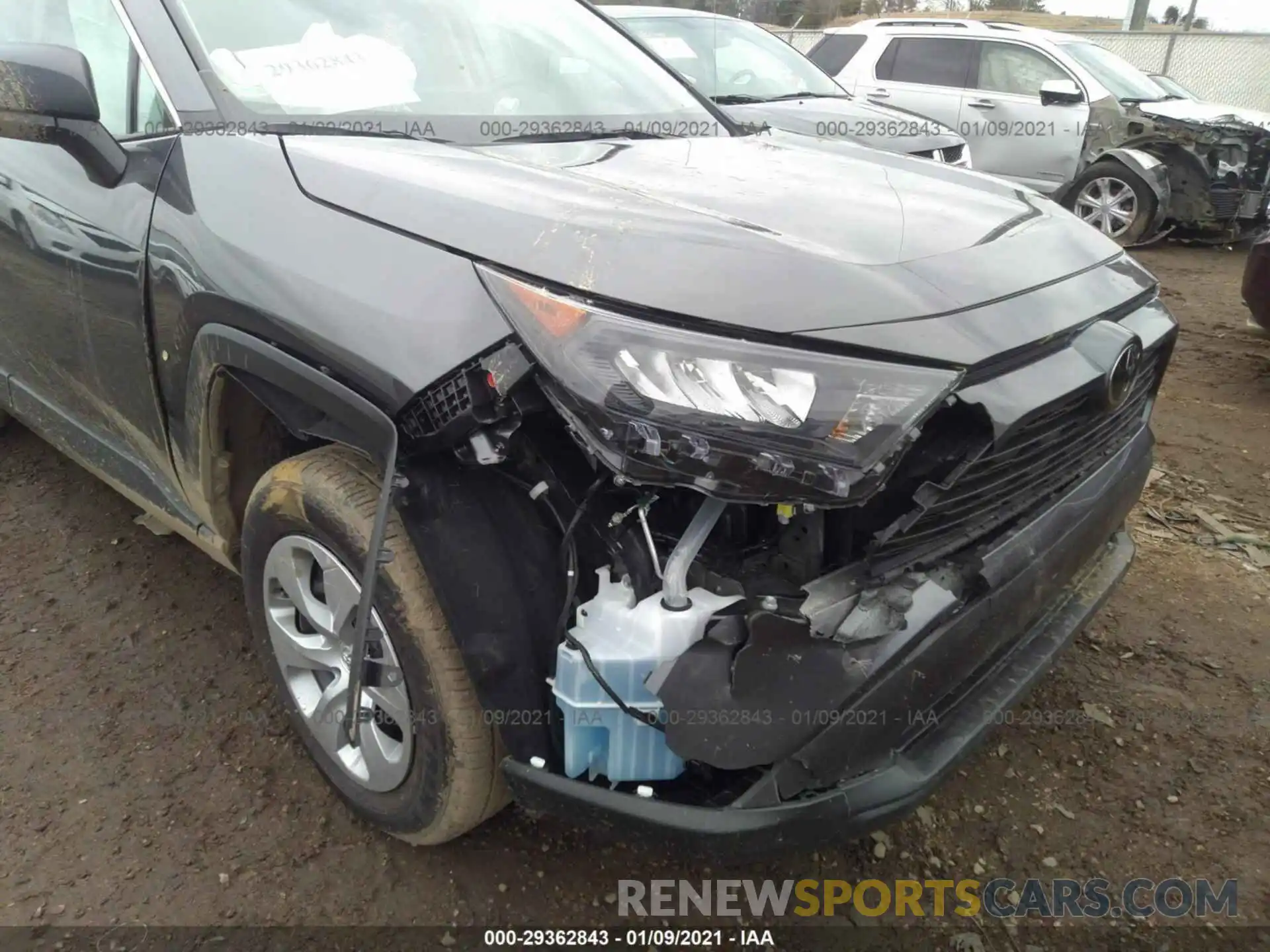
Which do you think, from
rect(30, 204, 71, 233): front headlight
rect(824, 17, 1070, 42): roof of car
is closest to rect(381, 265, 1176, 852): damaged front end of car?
rect(30, 204, 71, 233): front headlight

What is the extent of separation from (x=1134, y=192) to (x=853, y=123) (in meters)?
3.68

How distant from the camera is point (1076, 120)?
816 centimetres

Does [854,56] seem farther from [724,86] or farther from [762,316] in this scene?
[762,316]

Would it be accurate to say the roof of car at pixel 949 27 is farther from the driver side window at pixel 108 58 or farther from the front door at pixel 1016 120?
the driver side window at pixel 108 58

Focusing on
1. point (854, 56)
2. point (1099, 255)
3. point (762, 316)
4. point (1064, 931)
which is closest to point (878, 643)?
point (762, 316)

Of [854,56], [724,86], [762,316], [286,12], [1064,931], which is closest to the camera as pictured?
[762,316]

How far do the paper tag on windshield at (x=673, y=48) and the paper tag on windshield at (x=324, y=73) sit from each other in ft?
15.3

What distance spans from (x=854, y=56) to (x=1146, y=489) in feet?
22.2

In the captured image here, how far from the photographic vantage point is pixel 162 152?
196 centimetres

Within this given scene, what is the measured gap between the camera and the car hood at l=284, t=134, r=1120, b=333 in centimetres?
143

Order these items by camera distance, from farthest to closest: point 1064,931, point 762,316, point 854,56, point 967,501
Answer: point 854,56 < point 1064,931 < point 967,501 < point 762,316

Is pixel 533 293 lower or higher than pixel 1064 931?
higher

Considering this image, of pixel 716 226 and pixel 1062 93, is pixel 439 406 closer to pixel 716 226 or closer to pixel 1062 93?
pixel 716 226

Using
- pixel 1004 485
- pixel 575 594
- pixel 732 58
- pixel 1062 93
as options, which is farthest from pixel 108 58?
pixel 1062 93
